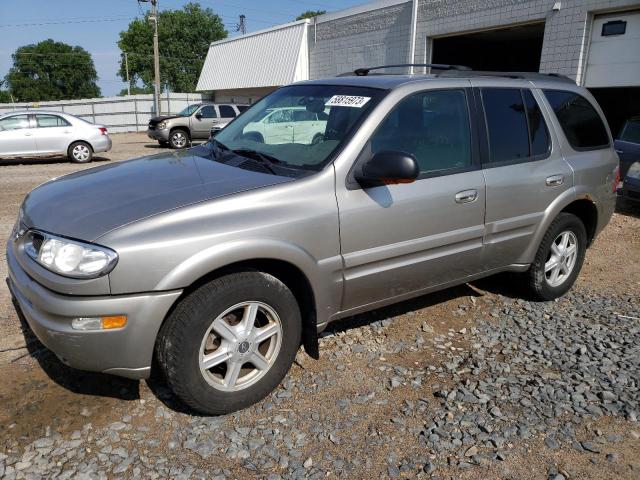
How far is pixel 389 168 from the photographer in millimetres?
2939

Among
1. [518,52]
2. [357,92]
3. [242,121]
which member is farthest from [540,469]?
[518,52]

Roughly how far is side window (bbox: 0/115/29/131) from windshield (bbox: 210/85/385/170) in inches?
Answer: 469

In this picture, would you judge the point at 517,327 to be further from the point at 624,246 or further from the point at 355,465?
the point at 624,246

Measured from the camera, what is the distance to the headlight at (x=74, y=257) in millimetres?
2396

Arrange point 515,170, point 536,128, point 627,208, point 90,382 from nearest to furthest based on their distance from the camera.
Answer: point 90,382
point 515,170
point 536,128
point 627,208

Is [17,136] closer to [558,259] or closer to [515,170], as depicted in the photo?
[515,170]

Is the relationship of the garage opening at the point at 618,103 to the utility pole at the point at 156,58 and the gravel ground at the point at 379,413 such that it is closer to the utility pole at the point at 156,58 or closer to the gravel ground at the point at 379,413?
the gravel ground at the point at 379,413

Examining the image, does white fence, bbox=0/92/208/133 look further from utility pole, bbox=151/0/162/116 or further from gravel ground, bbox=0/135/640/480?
gravel ground, bbox=0/135/640/480

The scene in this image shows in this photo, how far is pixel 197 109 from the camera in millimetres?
19906

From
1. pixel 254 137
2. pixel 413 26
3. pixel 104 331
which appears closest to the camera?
pixel 104 331

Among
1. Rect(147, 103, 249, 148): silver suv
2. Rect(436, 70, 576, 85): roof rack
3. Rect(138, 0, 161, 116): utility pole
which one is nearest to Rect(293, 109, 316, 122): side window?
Rect(436, 70, 576, 85): roof rack

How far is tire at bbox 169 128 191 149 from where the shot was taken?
761 inches

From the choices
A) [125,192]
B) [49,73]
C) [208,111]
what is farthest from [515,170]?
[49,73]

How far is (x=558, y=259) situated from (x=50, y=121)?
13.5 m
